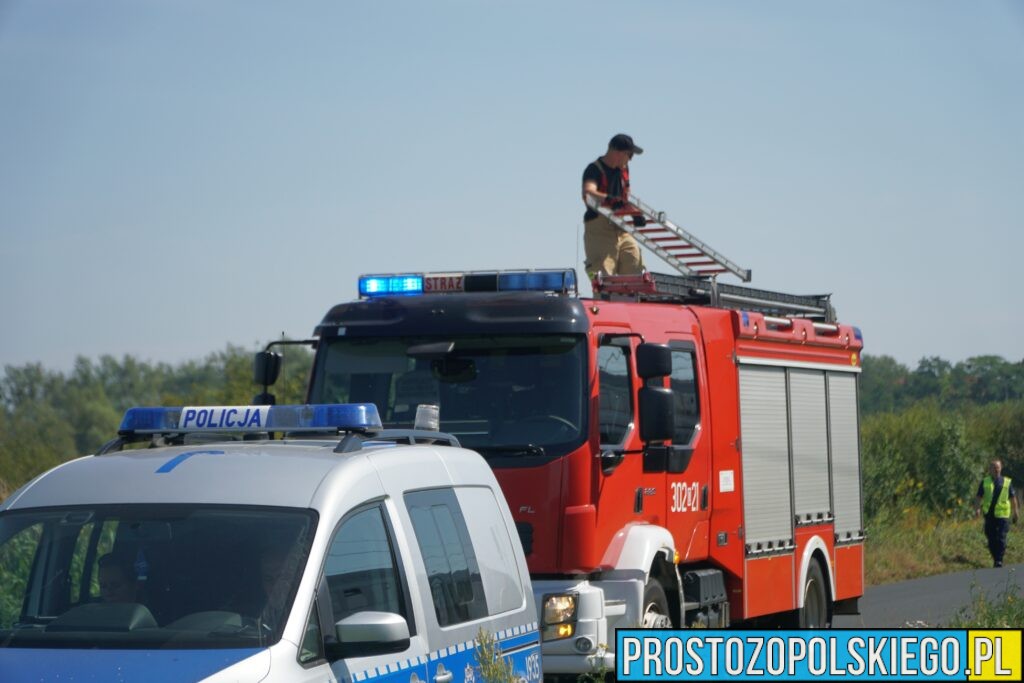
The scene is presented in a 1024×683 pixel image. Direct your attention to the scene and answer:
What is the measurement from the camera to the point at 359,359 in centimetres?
1094

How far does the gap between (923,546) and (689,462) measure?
1738 centimetres

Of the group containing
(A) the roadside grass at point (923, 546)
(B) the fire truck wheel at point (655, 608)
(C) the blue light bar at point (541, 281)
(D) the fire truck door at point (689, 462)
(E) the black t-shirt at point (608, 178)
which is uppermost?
(E) the black t-shirt at point (608, 178)

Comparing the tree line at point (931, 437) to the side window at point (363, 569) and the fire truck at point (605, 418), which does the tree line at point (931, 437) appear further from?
the side window at point (363, 569)

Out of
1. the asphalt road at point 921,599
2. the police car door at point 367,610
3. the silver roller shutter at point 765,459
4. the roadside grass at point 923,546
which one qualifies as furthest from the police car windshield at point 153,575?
the roadside grass at point 923,546

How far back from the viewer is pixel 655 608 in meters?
10.6

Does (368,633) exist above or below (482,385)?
below

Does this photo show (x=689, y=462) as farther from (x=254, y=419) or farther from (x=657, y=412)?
(x=254, y=419)

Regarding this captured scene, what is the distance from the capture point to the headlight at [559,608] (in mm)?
9789

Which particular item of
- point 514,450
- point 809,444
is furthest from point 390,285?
point 809,444

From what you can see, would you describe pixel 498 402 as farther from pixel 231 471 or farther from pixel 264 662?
pixel 264 662

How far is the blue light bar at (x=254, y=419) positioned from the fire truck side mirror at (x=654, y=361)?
4.05 metres

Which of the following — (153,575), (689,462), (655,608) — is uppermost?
(689,462)

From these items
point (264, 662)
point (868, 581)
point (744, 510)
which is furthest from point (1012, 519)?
point (264, 662)

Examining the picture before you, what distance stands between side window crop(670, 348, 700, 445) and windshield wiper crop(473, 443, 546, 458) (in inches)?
60.4
